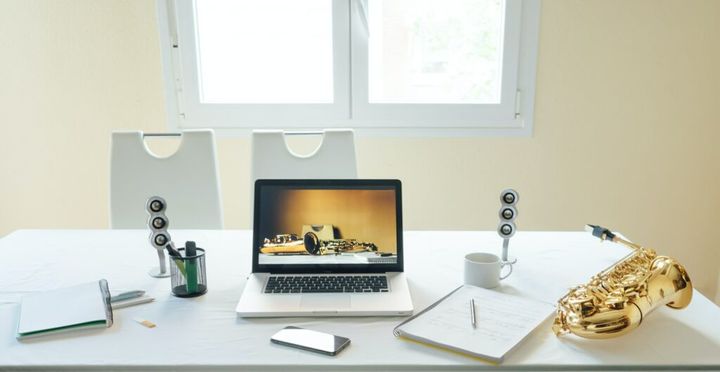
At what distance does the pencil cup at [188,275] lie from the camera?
119 centimetres

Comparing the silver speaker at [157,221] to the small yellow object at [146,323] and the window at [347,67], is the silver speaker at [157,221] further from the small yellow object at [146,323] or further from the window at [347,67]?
the window at [347,67]

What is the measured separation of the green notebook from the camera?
1032mm

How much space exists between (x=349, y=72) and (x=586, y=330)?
1.84 metres

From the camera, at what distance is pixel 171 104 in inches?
101

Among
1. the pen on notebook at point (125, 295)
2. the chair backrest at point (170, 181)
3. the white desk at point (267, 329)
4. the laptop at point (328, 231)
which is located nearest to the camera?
the white desk at point (267, 329)

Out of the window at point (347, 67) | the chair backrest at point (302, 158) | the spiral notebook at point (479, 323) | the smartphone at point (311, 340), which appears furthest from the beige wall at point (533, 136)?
the smartphone at point (311, 340)

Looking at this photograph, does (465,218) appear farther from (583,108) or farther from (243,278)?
(243,278)

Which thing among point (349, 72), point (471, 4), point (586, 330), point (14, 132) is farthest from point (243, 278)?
point (14, 132)

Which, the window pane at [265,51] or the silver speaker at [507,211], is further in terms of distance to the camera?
the window pane at [265,51]

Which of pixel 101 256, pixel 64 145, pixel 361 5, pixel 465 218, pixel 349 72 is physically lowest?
pixel 465 218

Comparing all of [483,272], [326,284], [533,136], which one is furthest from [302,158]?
[533,136]

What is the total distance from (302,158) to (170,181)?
502 mm

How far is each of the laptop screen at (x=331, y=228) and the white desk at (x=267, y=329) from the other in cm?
11

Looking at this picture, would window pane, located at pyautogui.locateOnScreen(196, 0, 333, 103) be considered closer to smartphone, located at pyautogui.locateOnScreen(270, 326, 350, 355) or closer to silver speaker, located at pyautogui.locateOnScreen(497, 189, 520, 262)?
silver speaker, located at pyautogui.locateOnScreen(497, 189, 520, 262)
